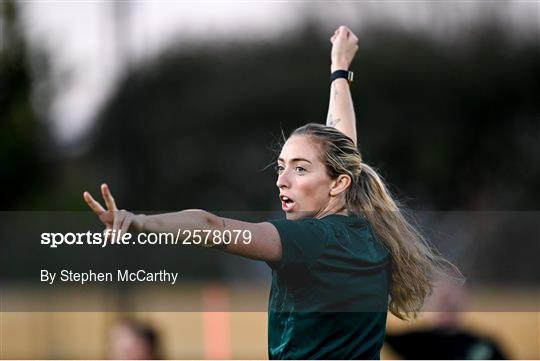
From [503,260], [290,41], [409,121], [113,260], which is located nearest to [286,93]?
[290,41]

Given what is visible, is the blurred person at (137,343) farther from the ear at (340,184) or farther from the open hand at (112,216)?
the open hand at (112,216)

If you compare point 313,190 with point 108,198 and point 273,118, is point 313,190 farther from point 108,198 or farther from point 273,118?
point 273,118

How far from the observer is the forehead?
2.75 metres

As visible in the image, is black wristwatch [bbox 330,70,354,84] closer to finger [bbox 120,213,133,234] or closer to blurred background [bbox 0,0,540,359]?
finger [bbox 120,213,133,234]

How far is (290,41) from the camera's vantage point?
2666 cm

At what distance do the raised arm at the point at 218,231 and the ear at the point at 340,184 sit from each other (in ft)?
1.06

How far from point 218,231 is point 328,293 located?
1.16 feet

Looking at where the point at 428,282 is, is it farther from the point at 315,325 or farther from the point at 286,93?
the point at 286,93

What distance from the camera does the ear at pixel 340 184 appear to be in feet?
8.98

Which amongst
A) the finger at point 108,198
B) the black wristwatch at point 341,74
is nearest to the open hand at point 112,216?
the finger at point 108,198

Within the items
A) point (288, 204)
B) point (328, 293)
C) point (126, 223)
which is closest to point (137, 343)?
point (288, 204)

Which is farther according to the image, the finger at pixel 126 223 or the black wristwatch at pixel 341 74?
the black wristwatch at pixel 341 74

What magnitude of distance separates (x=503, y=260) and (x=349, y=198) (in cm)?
1730

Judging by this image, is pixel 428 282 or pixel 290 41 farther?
pixel 290 41
